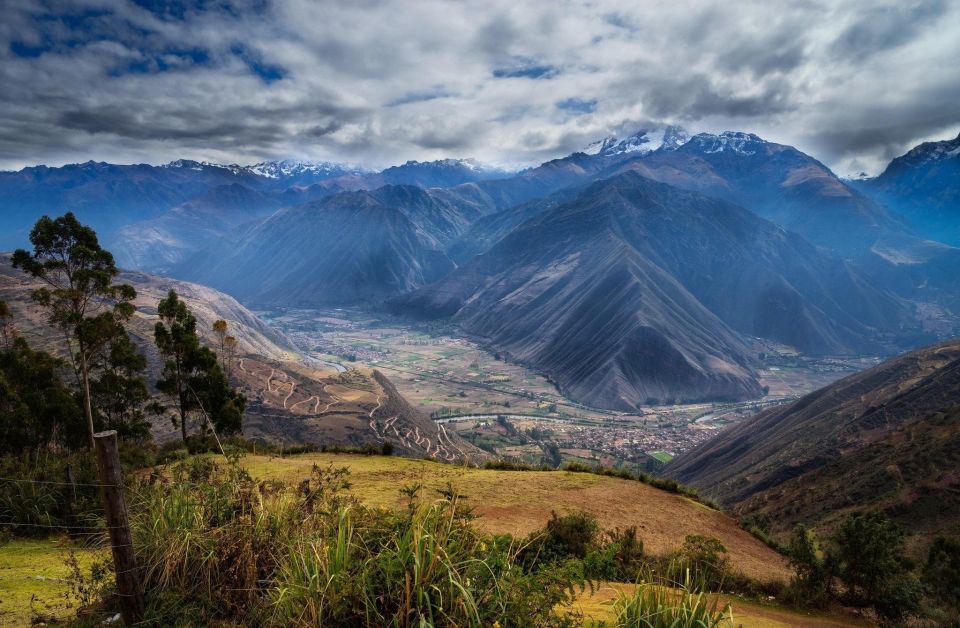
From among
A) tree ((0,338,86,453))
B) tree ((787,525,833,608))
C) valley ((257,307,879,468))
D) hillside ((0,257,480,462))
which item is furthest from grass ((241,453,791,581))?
valley ((257,307,879,468))

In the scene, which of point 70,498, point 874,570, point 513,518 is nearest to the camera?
point 874,570

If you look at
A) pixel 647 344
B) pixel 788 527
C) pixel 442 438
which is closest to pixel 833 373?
pixel 647 344

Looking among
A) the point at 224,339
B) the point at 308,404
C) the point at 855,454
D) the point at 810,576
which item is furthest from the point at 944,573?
the point at 308,404

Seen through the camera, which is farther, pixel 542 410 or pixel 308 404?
pixel 542 410

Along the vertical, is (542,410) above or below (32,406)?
below

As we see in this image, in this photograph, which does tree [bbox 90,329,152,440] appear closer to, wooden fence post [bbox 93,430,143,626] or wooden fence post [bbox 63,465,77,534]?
wooden fence post [bbox 63,465,77,534]

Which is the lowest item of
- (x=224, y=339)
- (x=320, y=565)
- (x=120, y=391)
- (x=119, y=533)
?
(x=320, y=565)

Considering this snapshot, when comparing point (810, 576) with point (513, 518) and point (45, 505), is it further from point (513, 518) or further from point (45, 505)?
point (45, 505)
